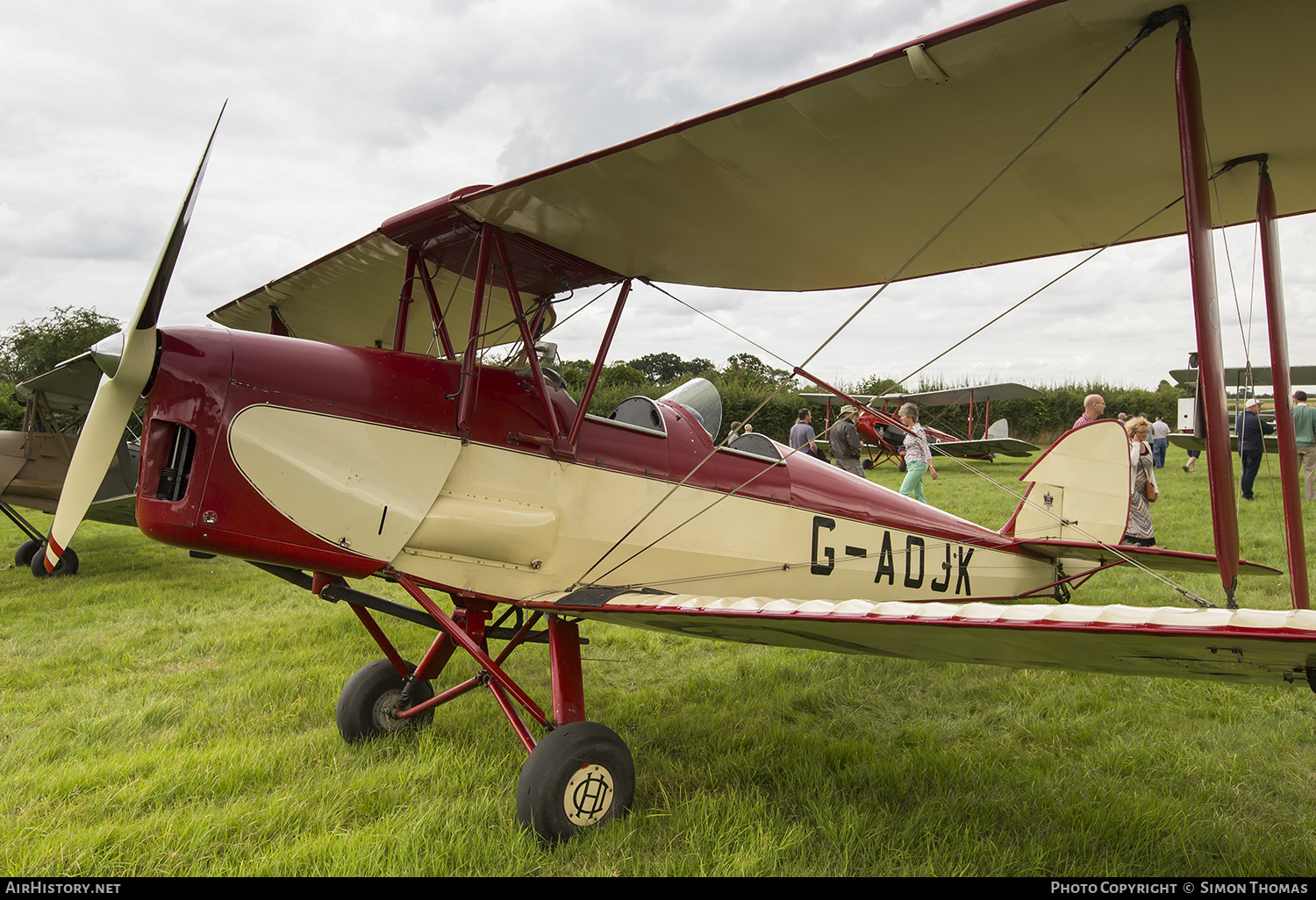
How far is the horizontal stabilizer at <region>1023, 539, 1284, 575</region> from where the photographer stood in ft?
13.3

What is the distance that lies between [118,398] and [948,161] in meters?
3.39

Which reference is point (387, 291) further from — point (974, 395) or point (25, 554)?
point (974, 395)

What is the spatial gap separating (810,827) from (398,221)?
311cm

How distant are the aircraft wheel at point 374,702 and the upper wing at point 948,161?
86.5 inches

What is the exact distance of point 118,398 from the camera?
9.04 feet

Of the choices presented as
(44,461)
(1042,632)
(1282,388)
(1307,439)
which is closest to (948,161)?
(1282,388)

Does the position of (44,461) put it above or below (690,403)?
below

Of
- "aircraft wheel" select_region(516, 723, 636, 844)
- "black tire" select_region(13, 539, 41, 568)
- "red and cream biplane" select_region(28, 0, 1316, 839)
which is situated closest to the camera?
"red and cream biplane" select_region(28, 0, 1316, 839)

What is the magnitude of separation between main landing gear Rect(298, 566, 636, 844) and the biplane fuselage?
241 millimetres

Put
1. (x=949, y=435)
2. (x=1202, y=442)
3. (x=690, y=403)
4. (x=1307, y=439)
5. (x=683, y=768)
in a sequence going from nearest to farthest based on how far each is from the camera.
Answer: (x=683, y=768) < (x=690, y=403) < (x=1307, y=439) < (x=1202, y=442) < (x=949, y=435)

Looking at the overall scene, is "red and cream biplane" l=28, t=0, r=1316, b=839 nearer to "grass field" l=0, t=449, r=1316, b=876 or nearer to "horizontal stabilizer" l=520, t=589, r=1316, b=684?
"horizontal stabilizer" l=520, t=589, r=1316, b=684

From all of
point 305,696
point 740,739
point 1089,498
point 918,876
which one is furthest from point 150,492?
point 1089,498

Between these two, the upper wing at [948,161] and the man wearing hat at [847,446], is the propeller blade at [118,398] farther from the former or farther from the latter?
the man wearing hat at [847,446]

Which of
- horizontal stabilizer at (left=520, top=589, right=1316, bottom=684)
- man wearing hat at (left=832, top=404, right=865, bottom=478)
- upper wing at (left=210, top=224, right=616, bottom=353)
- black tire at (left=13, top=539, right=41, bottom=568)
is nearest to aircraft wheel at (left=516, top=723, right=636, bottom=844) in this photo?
horizontal stabilizer at (left=520, top=589, right=1316, bottom=684)
